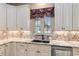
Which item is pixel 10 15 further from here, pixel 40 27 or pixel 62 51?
pixel 62 51

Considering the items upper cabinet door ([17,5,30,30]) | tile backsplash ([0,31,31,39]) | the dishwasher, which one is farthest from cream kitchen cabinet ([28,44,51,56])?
upper cabinet door ([17,5,30,30])

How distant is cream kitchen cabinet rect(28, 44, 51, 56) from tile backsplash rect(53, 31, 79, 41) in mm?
299

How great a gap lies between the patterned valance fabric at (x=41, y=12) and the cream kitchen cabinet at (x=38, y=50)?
2.12 feet

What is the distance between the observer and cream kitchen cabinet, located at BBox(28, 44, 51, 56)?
271cm

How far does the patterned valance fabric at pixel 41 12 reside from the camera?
9.02 ft

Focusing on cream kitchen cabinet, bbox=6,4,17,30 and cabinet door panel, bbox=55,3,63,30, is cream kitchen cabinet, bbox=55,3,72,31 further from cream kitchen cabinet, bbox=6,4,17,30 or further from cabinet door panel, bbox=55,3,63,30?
cream kitchen cabinet, bbox=6,4,17,30

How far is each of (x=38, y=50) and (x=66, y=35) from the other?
687 millimetres

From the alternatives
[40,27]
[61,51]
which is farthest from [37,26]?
[61,51]

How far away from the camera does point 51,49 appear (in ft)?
8.80

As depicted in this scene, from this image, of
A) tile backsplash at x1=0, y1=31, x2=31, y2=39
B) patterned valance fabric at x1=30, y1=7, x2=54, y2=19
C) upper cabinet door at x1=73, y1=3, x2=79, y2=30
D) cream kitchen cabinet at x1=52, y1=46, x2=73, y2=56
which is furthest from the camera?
tile backsplash at x1=0, y1=31, x2=31, y2=39

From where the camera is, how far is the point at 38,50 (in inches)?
110

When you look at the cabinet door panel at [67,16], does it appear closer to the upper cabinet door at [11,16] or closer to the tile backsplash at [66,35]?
the tile backsplash at [66,35]

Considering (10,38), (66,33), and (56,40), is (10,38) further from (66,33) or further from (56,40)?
(66,33)

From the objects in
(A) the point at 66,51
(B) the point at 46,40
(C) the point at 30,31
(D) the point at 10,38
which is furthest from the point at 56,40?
(D) the point at 10,38
